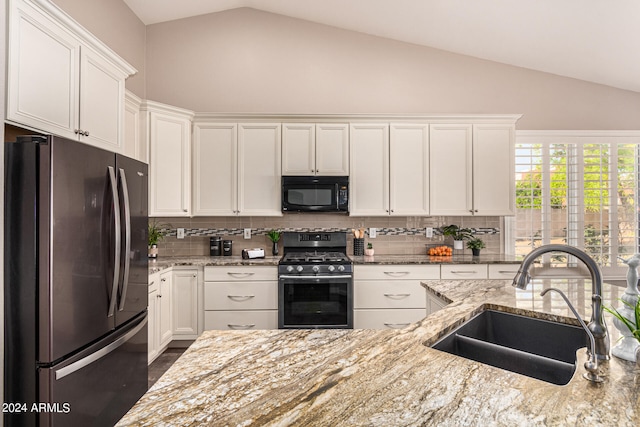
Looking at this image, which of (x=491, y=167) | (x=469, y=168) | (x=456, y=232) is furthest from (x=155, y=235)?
(x=491, y=167)

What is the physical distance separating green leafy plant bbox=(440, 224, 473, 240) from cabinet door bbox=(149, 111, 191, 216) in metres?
2.78

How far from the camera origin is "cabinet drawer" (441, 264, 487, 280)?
11.3 feet

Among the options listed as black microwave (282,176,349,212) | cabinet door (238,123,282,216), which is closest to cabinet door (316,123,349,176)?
black microwave (282,176,349,212)

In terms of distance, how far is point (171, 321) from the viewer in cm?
330

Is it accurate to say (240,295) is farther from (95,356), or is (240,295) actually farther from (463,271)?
(463,271)

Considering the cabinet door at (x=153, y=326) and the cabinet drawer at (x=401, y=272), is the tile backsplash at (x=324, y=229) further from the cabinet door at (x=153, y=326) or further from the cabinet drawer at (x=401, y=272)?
the cabinet door at (x=153, y=326)

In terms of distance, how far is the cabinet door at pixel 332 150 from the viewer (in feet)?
12.1

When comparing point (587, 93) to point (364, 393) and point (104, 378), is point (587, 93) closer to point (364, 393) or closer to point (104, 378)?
point (364, 393)

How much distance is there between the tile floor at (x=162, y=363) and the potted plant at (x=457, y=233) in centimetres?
307

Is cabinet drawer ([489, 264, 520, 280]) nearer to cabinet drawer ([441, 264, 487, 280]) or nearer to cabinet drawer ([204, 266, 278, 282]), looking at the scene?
cabinet drawer ([441, 264, 487, 280])

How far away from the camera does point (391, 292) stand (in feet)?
11.2

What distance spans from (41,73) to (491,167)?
3763 millimetres

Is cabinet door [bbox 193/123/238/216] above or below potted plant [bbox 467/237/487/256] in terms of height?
above

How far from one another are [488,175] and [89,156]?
3527mm
